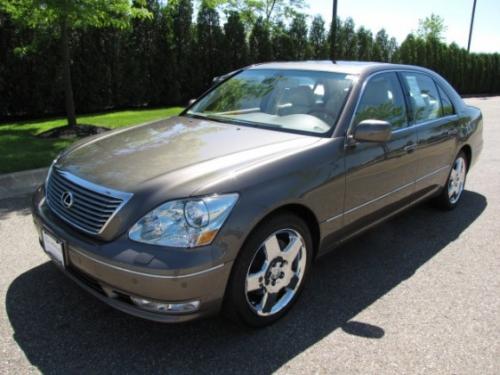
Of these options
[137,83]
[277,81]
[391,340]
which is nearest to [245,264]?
[391,340]

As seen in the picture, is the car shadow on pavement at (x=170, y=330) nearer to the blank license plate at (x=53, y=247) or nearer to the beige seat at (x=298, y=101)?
the blank license plate at (x=53, y=247)

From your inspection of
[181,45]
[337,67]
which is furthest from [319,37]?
[337,67]

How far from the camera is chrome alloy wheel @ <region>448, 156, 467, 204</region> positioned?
519 cm

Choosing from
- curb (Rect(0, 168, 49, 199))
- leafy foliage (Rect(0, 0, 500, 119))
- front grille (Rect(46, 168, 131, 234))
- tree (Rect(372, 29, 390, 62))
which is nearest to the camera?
front grille (Rect(46, 168, 131, 234))

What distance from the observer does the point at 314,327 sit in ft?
9.65

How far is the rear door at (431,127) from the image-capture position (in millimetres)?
4219

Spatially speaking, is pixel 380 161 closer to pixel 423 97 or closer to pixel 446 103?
pixel 423 97

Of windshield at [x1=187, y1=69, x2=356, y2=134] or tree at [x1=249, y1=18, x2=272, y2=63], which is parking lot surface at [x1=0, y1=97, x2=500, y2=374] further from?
tree at [x1=249, y1=18, x2=272, y2=63]

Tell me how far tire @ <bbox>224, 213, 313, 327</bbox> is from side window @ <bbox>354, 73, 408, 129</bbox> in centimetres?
106

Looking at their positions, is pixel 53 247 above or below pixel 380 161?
below

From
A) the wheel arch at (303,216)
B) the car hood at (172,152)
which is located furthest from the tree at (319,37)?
the wheel arch at (303,216)

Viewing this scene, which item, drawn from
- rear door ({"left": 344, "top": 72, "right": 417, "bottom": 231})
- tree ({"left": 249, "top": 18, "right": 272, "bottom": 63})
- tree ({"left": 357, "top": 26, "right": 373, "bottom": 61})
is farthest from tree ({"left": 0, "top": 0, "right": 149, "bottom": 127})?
tree ({"left": 357, "top": 26, "right": 373, "bottom": 61})

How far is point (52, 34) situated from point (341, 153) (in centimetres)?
868

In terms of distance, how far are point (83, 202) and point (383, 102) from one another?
8.28ft
